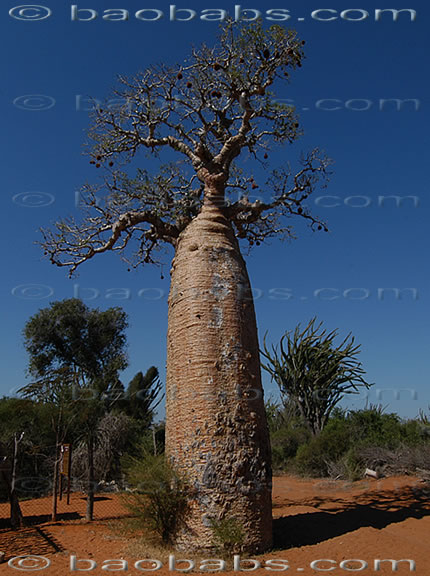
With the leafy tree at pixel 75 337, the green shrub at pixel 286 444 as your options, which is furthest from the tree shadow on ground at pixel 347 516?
Result: the leafy tree at pixel 75 337

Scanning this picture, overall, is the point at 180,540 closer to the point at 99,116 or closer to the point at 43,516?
the point at 43,516

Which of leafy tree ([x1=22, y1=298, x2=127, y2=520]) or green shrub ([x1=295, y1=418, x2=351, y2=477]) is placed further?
leafy tree ([x1=22, y1=298, x2=127, y2=520])

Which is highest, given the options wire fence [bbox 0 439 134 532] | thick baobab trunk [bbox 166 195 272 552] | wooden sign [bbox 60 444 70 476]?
thick baobab trunk [bbox 166 195 272 552]

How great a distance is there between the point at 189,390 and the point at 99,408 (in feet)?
11.1

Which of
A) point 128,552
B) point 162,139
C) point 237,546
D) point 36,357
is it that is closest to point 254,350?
point 237,546

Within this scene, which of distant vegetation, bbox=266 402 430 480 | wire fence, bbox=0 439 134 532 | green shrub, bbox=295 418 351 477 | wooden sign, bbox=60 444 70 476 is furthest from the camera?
green shrub, bbox=295 418 351 477

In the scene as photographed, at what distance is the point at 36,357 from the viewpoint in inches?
735

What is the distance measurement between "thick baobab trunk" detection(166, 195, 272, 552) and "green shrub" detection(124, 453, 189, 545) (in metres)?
0.12

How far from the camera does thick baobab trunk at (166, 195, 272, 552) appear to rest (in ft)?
16.4

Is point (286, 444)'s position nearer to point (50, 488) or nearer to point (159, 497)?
point (50, 488)

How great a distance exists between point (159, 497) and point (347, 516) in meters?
3.23

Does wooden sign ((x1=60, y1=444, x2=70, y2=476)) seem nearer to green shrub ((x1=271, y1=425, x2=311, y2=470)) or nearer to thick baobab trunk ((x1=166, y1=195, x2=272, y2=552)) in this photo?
thick baobab trunk ((x1=166, y1=195, x2=272, y2=552))

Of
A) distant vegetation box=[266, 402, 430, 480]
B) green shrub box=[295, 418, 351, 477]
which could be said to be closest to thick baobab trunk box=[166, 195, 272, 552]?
distant vegetation box=[266, 402, 430, 480]

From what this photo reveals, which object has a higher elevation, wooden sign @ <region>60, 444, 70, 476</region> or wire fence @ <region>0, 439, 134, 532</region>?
wooden sign @ <region>60, 444, 70, 476</region>
